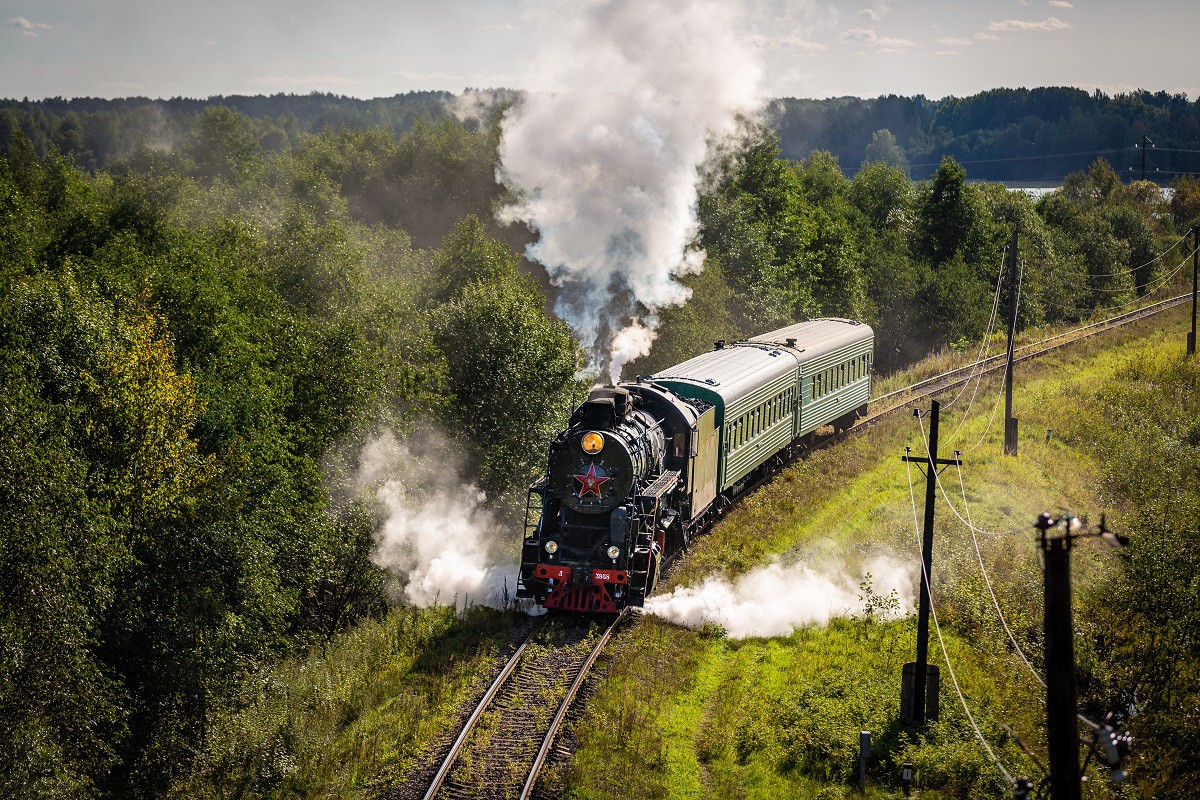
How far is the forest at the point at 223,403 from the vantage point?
48.8ft

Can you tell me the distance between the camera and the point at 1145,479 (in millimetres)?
27844

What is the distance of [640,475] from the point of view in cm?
1972

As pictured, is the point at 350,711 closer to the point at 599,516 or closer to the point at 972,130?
the point at 599,516

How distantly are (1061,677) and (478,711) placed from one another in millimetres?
9814

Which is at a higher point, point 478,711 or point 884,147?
point 884,147

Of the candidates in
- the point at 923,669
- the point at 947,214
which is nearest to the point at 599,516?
the point at 923,669

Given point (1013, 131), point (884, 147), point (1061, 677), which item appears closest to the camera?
point (1061, 677)

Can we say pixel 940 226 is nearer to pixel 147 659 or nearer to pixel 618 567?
pixel 618 567

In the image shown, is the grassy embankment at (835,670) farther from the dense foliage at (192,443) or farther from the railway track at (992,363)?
the railway track at (992,363)

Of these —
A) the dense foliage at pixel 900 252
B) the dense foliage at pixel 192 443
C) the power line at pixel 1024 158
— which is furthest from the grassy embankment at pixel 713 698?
the power line at pixel 1024 158

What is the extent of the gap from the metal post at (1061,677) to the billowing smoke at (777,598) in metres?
11.7

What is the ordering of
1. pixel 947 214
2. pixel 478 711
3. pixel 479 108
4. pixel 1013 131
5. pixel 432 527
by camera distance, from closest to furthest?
pixel 478 711 → pixel 432 527 → pixel 947 214 → pixel 479 108 → pixel 1013 131

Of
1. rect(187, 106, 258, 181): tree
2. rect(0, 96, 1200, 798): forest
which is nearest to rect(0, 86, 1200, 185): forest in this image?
rect(187, 106, 258, 181): tree

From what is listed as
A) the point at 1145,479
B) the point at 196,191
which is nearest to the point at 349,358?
the point at 1145,479
